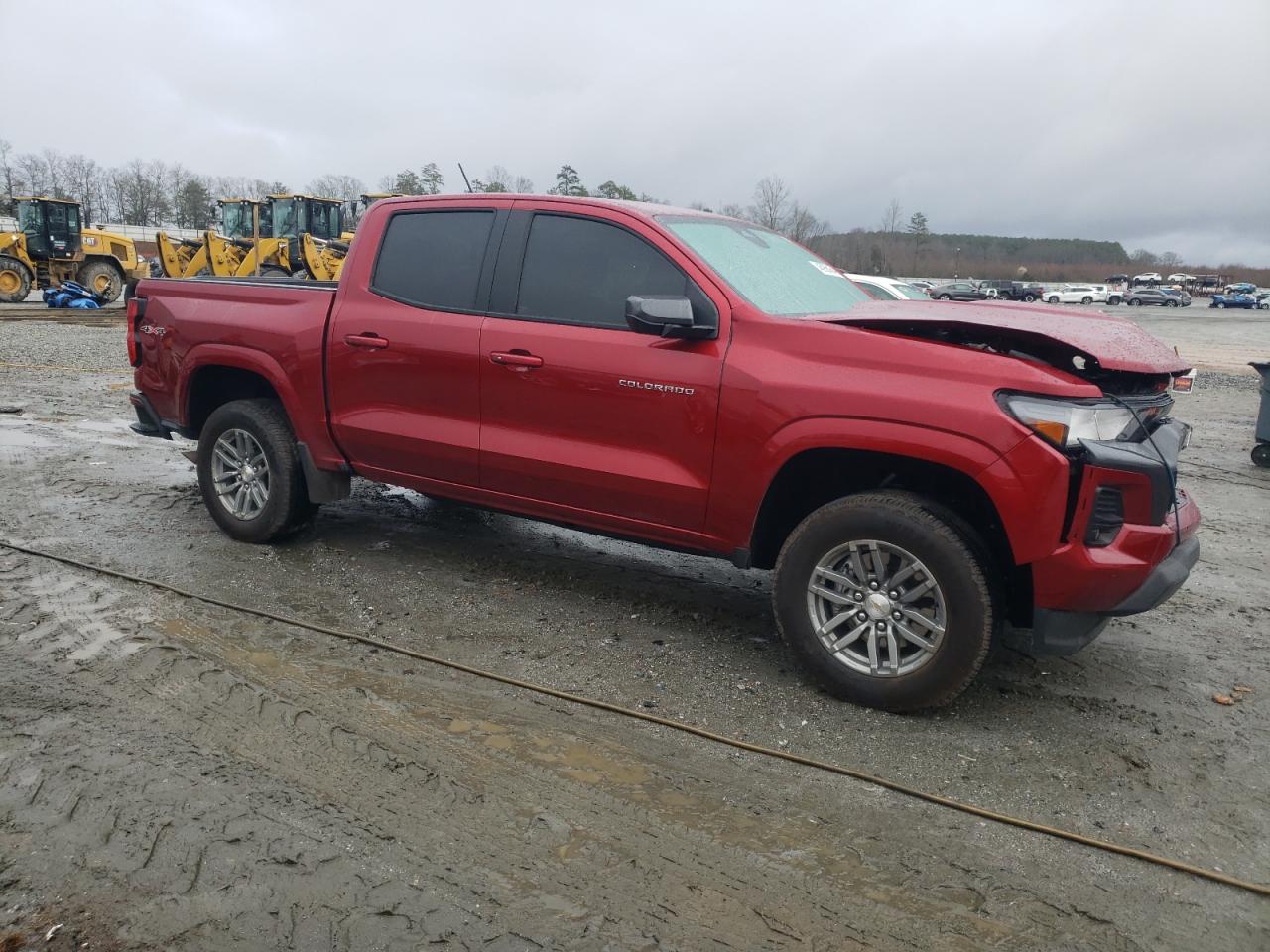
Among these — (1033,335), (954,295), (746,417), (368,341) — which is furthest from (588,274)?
(954,295)

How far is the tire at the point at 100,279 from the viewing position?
27516 mm

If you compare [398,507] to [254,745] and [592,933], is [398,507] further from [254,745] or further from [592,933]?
[592,933]

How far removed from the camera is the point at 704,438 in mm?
4023

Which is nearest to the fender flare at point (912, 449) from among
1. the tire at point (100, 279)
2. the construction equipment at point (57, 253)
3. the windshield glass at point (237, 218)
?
the windshield glass at point (237, 218)

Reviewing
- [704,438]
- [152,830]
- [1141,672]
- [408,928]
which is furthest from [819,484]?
[152,830]

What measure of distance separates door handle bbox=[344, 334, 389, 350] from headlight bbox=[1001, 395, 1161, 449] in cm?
304

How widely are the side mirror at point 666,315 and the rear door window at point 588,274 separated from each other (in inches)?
5.8

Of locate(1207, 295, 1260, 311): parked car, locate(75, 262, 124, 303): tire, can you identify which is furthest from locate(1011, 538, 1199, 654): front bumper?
locate(1207, 295, 1260, 311): parked car

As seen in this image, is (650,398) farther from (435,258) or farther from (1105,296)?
(1105,296)

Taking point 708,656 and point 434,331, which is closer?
point 708,656

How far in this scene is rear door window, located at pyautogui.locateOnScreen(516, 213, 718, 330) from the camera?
4.26 m

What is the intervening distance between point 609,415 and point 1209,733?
2.71 m

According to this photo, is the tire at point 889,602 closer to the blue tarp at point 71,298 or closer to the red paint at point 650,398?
the red paint at point 650,398

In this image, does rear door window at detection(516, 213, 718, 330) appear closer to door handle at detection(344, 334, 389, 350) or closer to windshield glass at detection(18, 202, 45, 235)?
door handle at detection(344, 334, 389, 350)
